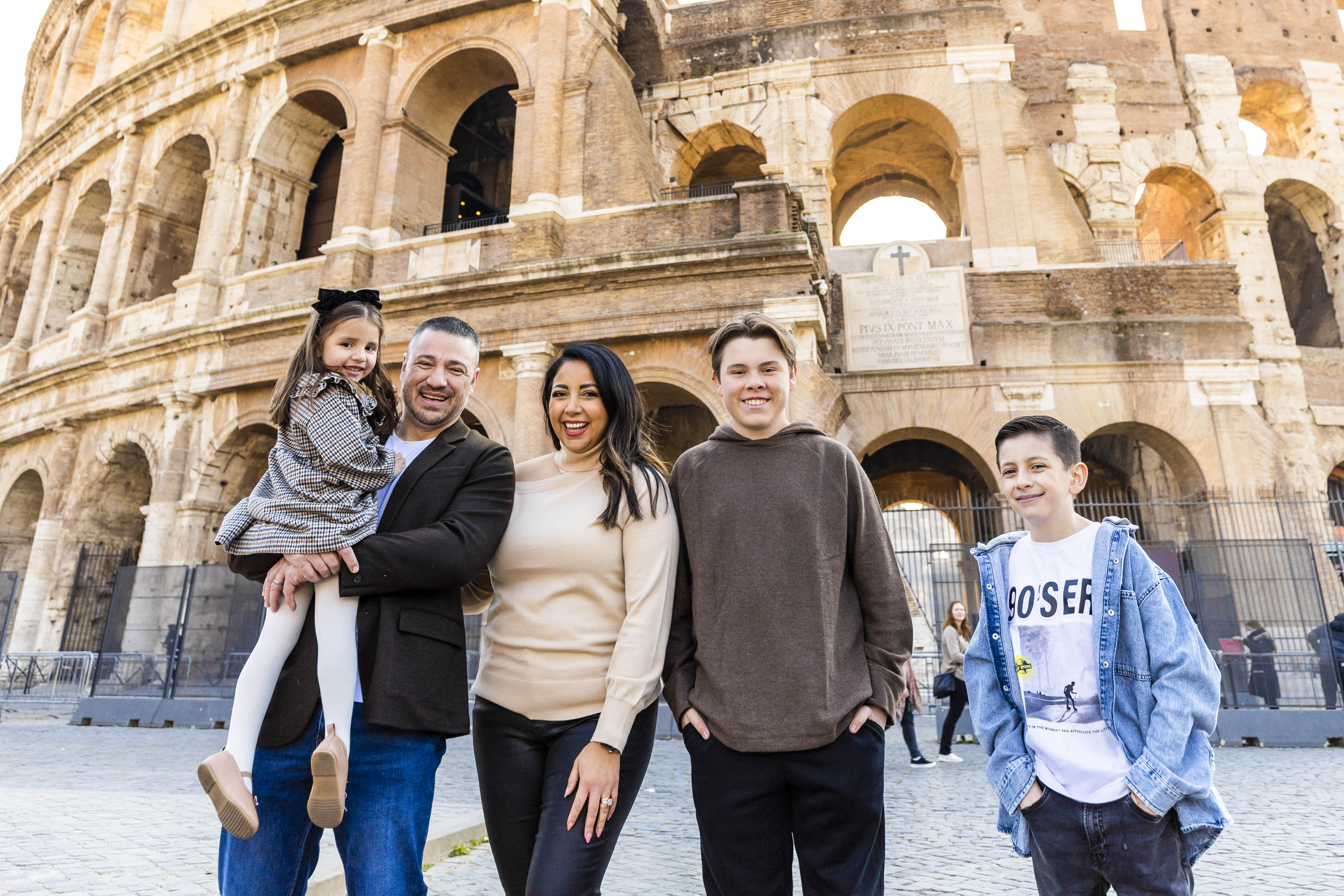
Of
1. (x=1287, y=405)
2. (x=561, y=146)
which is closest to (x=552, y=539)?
(x=561, y=146)

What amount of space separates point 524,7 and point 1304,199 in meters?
15.7

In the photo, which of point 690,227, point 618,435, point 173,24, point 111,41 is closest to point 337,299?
point 618,435

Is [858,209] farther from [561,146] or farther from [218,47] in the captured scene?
[218,47]

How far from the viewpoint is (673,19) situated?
50.3 feet

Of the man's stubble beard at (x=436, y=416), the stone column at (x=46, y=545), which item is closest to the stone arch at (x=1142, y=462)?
the man's stubble beard at (x=436, y=416)

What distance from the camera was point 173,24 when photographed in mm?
16297

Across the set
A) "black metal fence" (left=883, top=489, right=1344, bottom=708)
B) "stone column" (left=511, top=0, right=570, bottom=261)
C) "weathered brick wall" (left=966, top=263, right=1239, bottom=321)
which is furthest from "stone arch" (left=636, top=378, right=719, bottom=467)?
"weathered brick wall" (left=966, top=263, right=1239, bottom=321)

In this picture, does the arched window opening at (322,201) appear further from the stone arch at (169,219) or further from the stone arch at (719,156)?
the stone arch at (719,156)

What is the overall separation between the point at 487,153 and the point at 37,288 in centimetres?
1080

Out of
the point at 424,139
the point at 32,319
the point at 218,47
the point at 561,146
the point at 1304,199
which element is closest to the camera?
the point at 561,146

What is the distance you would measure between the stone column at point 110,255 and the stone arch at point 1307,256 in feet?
73.5

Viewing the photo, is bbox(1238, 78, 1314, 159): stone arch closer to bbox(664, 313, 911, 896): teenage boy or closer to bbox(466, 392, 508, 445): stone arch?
bbox(466, 392, 508, 445): stone arch

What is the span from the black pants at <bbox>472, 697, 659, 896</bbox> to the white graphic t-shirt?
39.2 inches

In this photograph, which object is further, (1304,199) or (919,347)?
(1304,199)
